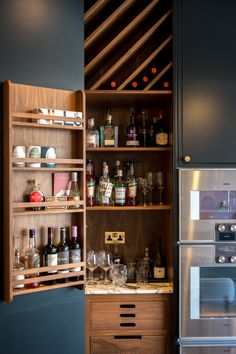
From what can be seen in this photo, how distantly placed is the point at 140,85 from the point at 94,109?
1.48 ft

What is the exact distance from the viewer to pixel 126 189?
A: 2686 millimetres

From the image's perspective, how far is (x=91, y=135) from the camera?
2.62 m

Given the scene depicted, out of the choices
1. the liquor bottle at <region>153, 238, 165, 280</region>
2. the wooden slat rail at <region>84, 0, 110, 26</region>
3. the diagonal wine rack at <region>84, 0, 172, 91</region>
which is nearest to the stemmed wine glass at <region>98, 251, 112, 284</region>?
the liquor bottle at <region>153, 238, 165, 280</region>

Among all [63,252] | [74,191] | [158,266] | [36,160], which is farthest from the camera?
[158,266]

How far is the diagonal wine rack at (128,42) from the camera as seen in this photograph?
250cm

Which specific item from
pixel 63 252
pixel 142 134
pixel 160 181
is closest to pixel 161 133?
pixel 142 134

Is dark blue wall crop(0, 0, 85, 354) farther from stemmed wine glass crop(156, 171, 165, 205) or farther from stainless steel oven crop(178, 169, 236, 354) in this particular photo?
stemmed wine glass crop(156, 171, 165, 205)

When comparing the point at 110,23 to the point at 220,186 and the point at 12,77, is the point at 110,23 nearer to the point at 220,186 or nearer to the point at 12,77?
the point at 12,77

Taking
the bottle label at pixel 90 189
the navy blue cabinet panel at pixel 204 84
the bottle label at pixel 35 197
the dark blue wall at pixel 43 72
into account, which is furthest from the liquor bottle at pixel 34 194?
the navy blue cabinet panel at pixel 204 84

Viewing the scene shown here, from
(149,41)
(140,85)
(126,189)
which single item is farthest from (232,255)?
(149,41)

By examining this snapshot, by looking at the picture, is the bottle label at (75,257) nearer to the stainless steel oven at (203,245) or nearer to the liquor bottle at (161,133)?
the stainless steel oven at (203,245)

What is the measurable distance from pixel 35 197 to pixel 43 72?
71 centimetres

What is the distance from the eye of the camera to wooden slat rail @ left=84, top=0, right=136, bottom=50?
2.46 meters

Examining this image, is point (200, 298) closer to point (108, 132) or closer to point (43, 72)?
point (108, 132)
